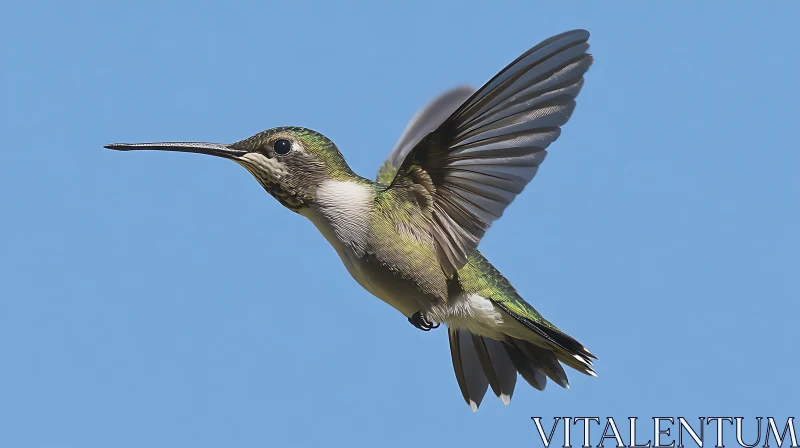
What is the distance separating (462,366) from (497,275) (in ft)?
2.21

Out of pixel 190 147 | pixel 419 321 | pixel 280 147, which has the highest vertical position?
pixel 280 147

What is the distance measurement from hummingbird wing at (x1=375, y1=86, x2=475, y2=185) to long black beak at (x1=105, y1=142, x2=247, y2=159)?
124 cm

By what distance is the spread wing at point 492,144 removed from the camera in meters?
3.71

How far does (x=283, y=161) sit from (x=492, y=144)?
91 centimetres

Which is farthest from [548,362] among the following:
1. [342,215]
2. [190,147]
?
[190,147]

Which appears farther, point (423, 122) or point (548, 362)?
point (423, 122)

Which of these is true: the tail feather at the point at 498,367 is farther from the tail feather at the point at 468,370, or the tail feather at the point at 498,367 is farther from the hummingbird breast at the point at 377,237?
the hummingbird breast at the point at 377,237

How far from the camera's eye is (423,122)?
17.7 feet

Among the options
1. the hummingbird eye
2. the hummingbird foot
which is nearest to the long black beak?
the hummingbird eye

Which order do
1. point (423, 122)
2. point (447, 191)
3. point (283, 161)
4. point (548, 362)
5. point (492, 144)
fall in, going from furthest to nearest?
point (423, 122), point (548, 362), point (283, 161), point (447, 191), point (492, 144)

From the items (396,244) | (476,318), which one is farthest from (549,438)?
(396,244)

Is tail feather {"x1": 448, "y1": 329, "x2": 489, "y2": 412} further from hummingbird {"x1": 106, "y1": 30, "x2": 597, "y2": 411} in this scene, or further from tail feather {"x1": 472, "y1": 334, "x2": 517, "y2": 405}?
hummingbird {"x1": 106, "y1": 30, "x2": 597, "y2": 411}

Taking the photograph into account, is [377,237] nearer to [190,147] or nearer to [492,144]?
[492,144]

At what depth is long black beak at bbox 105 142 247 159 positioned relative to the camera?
3.95m
